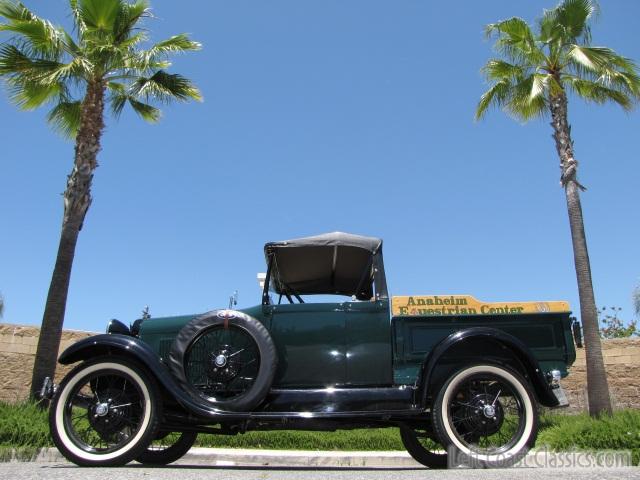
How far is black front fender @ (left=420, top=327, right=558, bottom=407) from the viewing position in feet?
15.1

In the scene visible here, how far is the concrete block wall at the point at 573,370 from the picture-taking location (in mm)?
12289

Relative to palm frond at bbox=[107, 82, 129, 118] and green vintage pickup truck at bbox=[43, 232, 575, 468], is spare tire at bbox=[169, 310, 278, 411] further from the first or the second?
palm frond at bbox=[107, 82, 129, 118]

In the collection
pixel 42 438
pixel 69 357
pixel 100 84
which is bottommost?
pixel 42 438

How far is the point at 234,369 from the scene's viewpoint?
4828mm

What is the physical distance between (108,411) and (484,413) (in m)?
3.19

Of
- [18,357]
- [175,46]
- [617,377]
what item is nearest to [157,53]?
[175,46]

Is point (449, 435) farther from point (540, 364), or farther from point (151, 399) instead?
point (151, 399)

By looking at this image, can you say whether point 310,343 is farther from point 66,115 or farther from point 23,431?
point 66,115

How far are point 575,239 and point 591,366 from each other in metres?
2.71

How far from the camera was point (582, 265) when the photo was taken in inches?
452

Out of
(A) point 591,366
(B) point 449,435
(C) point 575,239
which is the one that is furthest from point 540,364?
(C) point 575,239

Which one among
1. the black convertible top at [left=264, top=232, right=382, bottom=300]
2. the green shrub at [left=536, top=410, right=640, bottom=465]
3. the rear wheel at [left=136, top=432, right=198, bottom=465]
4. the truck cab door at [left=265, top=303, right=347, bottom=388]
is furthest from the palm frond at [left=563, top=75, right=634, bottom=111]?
the rear wheel at [left=136, top=432, right=198, bottom=465]

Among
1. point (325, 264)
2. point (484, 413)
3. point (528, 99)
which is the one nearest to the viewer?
point (484, 413)

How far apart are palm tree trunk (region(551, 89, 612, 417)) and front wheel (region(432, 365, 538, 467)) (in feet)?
21.0
